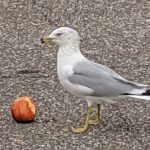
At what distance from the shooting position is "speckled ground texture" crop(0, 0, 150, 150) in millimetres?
5262

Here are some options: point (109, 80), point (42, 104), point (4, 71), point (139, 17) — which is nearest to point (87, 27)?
point (139, 17)

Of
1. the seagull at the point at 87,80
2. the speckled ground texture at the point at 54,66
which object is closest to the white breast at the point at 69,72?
the seagull at the point at 87,80

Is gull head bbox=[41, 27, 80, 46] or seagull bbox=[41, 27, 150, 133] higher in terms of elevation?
gull head bbox=[41, 27, 80, 46]

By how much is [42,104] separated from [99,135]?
2.46 feet

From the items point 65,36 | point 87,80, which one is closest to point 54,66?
point 65,36

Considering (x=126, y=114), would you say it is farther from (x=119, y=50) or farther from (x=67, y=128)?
(x=119, y=50)

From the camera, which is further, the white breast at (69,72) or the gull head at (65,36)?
the gull head at (65,36)

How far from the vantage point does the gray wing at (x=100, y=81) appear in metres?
5.18

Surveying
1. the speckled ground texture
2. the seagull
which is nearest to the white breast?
the seagull

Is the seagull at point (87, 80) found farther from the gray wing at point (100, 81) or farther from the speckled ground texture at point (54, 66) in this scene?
the speckled ground texture at point (54, 66)

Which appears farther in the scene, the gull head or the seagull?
the gull head

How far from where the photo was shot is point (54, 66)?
22.4ft

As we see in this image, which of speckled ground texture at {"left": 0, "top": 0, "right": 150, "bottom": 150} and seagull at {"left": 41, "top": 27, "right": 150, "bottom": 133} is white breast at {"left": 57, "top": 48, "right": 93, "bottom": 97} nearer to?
seagull at {"left": 41, "top": 27, "right": 150, "bottom": 133}

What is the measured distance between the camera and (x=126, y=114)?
568cm
